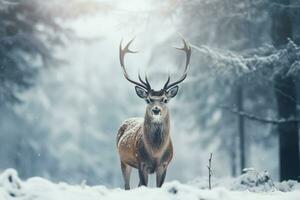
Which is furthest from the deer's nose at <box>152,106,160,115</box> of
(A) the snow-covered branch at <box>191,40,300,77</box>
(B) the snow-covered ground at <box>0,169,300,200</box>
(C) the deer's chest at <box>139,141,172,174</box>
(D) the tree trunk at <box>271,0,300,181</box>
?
(D) the tree trunk at <box>271,0,300,181</box>

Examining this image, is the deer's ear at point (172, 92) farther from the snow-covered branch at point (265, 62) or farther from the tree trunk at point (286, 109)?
the tree trunk at point (286, 109)

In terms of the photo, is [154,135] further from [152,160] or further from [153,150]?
[152,160]

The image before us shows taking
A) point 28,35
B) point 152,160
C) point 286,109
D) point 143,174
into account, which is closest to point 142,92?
point 152,160

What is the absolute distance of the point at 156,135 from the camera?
429 inches

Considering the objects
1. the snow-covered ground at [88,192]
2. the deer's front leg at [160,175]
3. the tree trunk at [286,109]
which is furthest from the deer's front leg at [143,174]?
the tree trunk at [286,109]

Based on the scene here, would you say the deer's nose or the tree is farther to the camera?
the tree

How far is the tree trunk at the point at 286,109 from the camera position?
1566 centimetres

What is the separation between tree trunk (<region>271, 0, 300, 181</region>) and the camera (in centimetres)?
1566

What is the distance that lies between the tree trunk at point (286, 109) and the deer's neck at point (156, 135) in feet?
17.9

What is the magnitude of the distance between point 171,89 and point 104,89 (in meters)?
41.1

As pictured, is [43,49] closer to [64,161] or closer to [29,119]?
[29,119]

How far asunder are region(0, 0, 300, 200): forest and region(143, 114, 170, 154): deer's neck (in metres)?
2.62

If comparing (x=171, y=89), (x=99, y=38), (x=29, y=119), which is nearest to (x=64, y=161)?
(x=29, y=119)

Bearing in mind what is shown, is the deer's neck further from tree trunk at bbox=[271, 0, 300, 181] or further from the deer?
tree trunk at bbox=[271, 0, 300, 181]
